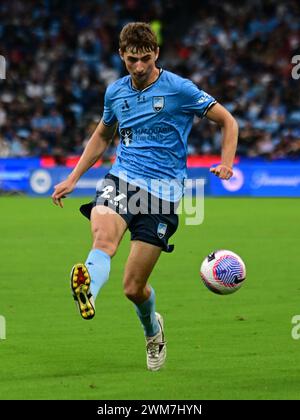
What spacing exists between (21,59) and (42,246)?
55.7 feet

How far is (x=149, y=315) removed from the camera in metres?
7.79

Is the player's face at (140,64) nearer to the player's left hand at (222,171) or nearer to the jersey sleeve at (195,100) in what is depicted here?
the jersey sleeve at (195,100)

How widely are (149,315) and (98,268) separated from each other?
39.6 inches

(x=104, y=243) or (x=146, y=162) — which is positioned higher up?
(x=146, y=162)

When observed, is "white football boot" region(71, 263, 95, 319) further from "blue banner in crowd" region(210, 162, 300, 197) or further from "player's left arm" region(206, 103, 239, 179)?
"blue banner in crowd" region(210, 162, 300, 197)

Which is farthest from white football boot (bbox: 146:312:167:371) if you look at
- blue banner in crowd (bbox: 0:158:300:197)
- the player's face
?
blue banner in crowd (bbox: 0:158:300:197)

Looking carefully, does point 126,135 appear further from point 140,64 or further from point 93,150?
point 140,64

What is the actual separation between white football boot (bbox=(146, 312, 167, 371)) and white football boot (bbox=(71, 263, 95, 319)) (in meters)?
1.25

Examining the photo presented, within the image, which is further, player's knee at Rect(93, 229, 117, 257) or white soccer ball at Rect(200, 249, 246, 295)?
white soccer ball at Rect(200, 249, 246, 295)

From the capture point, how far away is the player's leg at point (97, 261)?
6.53 meters

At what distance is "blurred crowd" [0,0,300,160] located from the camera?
96.9 ft

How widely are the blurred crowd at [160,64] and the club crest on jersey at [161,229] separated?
20.7 m

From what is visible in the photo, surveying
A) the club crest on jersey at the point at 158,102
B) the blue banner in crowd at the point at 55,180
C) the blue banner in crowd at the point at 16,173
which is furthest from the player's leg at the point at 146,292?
the blue banner in crowd at the point at 16,173

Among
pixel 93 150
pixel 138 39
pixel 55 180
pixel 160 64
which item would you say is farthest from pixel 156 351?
pixel 160 64
